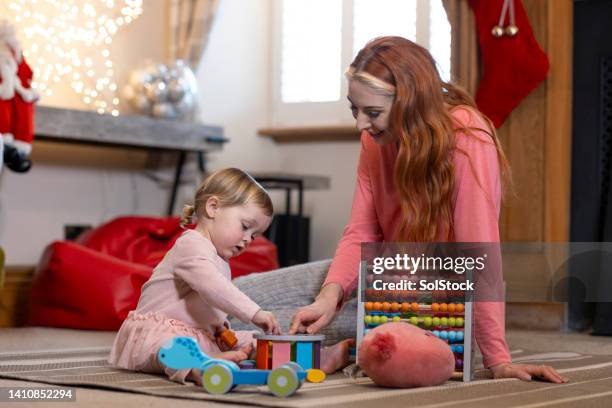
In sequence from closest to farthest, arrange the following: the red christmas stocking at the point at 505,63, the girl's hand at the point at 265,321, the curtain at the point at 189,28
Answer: the girl's hand at the point at 265,321
the red christmas stocking at the point at 505,63
the curtain at the point at 189,28

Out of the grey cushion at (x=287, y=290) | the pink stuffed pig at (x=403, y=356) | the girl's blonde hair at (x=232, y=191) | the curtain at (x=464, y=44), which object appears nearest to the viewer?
the pink stuffed pig at (x=403, y=356)

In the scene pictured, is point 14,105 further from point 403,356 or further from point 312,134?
point 403,356

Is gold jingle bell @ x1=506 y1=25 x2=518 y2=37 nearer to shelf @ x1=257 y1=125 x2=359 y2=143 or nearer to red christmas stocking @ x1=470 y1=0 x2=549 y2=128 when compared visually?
red christmas stocking @ x1=470 y1=0 x2=549 y2=128

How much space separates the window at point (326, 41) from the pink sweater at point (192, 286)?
2.37 meters

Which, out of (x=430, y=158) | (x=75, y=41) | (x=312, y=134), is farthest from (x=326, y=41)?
(x=430, y=158)

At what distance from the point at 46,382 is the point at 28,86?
1.81 meters

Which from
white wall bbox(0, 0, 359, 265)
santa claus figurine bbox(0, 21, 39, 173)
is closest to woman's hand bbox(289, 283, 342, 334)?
santa claus figurine bbox(0, 21, 39, 173)

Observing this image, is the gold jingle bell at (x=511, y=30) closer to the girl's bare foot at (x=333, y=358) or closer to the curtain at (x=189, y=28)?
the curtain at (x=189, y=28)

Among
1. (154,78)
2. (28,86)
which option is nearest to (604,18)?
(154,78)

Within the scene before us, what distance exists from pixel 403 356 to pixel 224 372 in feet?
1.01

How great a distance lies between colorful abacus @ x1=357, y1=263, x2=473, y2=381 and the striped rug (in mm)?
62

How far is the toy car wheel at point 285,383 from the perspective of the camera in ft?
4.99

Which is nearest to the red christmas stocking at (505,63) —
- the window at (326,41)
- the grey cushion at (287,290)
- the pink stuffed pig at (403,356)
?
the window at (326,41)

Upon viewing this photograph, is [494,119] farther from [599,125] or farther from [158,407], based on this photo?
[158,407]
